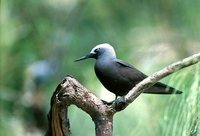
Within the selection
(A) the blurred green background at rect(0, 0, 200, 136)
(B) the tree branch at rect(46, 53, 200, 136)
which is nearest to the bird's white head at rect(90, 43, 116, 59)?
(B) the tree branch at rect(46, 53, 200, 136)

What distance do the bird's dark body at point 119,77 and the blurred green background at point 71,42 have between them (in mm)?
593

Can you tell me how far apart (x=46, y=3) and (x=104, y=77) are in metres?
2.37

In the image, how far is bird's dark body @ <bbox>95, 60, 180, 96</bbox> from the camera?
1.43m

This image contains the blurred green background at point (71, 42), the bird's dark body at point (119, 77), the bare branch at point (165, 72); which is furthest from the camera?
the blurred green background at point (71, 42)

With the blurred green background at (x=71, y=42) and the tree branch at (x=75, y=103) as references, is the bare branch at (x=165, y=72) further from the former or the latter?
the blurred green background at (x=71, y=42)

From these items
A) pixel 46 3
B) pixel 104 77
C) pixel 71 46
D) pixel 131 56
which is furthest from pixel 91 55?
pixel 46 3

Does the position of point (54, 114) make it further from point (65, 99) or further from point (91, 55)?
point (91, 55)

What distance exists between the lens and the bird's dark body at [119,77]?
1.43 meters

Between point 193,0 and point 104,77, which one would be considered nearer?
point 104,77

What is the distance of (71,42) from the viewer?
3.49m

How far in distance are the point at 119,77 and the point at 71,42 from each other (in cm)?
201

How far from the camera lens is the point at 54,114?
1.20m

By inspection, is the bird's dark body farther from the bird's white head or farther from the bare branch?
the bare branch

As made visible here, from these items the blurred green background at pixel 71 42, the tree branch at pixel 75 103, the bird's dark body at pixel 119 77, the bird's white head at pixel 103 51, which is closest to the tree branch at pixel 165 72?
the tree branch at pixel 75 103
